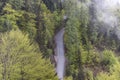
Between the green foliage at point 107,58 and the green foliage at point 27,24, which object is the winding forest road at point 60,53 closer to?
the green foliage at point 27,24

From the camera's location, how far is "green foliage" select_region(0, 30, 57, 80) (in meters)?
31.5

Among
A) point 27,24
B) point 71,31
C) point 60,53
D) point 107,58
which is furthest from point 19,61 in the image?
point 107,58

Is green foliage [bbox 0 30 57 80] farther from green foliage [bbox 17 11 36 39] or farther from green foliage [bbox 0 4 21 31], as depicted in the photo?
green foliage [bbox 17 11 36 39]

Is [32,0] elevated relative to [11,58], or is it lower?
elevated

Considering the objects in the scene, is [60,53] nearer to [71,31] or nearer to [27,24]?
[71,31]

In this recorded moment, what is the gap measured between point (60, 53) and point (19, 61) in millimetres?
48397

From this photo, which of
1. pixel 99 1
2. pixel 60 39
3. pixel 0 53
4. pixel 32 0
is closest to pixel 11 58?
pixel 0 53

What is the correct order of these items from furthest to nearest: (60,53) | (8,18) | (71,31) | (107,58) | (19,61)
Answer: (107,58) → (71,31) → (60,53) → (8,18) → (19,61)

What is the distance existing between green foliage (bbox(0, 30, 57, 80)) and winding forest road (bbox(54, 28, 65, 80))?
35.8 meters

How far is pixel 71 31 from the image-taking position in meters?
82.1

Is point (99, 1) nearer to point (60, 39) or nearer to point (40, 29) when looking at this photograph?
point (60, 39)

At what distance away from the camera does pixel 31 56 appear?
32.9m

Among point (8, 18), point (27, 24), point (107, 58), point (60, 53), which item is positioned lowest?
point (107, 58)

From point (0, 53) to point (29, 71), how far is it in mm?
3349
